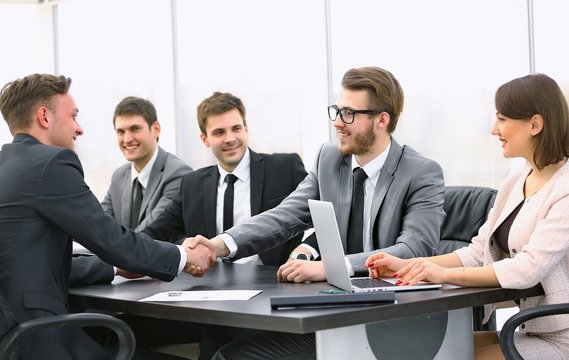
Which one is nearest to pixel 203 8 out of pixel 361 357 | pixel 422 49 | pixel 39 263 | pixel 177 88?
pixel 177 88

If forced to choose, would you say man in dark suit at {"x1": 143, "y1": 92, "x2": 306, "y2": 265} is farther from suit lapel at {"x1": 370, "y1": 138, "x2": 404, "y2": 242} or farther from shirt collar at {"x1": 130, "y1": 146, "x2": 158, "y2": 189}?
suit lapel at {"x1": 370, "y1": 138, "x2": 404, "y2": 242}

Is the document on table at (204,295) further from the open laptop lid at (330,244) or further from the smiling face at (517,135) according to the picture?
the smiling face at (517,135)

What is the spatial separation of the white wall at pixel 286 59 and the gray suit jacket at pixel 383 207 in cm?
159

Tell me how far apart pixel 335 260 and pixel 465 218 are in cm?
135

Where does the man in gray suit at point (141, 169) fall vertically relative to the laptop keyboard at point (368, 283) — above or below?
above

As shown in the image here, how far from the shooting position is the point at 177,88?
8.37m

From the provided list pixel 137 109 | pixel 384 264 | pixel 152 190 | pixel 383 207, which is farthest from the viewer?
pixel 137 109

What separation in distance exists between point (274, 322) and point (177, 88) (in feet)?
19.6

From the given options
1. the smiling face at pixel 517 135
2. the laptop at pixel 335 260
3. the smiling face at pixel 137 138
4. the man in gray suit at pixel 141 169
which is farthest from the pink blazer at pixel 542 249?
the smiling face at pixel 137 138

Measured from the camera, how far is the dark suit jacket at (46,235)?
10.3 feet

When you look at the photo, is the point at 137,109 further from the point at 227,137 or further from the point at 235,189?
the point at 235,189

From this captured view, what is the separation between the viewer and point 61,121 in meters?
3.49

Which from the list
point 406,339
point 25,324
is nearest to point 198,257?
point 25,324

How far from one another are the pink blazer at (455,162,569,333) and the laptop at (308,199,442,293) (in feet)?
0.89
